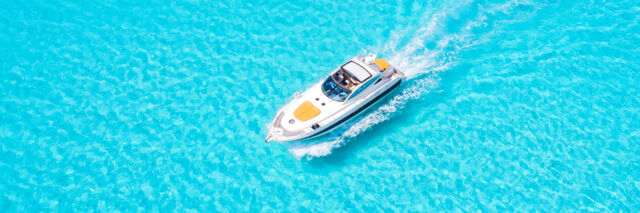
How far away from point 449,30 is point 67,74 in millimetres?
25145

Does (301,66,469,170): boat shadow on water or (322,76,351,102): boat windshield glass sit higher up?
(322,76,351,102): boat windshield glass

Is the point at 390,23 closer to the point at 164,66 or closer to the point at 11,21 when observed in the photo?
the point at 164,66

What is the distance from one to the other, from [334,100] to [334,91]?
0.55 m

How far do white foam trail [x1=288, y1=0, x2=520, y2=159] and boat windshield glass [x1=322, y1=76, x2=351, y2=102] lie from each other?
72.4 inches

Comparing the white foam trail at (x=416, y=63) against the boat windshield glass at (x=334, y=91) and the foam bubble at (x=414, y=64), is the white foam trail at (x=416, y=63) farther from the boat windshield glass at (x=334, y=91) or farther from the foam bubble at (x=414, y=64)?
the boat windshield glass at (x=334, y=91)

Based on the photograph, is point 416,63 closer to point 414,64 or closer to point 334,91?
point 414,64

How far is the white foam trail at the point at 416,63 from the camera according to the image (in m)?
22.6

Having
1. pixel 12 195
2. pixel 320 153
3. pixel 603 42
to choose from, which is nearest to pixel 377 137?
pixel 320 153

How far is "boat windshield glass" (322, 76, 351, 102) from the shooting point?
22406 mm

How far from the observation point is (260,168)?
72.0 ft

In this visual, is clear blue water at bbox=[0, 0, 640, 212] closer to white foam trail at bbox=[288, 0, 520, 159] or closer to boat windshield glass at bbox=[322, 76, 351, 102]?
white foam trail at bbox=[288, 0, 520, 159]

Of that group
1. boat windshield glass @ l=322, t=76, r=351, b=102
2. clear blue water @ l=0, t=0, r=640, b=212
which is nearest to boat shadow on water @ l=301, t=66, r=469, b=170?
clear blue water @ l=0, t=0, r=640, b=212

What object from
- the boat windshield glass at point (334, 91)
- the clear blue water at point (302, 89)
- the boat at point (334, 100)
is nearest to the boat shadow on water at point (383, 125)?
the clear blue water at point (302, 89)

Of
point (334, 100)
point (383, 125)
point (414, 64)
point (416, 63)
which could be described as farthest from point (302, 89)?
point (416, 63)
